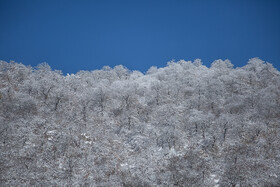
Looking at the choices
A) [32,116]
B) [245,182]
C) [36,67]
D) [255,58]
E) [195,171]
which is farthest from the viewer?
[255,58]

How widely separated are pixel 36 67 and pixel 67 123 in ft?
125

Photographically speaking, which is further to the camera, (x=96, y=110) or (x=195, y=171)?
(x=96, y=110)

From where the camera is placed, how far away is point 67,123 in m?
38.7

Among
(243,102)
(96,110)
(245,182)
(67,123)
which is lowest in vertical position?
(245,182)

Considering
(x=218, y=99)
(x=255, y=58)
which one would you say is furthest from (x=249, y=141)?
(x=255, y=58)

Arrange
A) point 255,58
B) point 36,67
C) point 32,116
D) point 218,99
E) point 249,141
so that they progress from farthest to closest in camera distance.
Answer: point 255,58 < point 36,67 < point 218,99 < point 32,116 < point 249,141

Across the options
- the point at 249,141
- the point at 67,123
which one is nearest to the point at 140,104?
the point at 67,123

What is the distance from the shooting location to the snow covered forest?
27.9 m

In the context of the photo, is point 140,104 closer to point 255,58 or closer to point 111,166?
point 111,166

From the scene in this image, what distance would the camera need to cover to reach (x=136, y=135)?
3906 centimetres

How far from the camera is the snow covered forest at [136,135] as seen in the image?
27.9 metres

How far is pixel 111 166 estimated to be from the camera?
3086 centimetres

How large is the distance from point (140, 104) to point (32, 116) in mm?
26003

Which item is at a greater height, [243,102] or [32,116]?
[243,102]
